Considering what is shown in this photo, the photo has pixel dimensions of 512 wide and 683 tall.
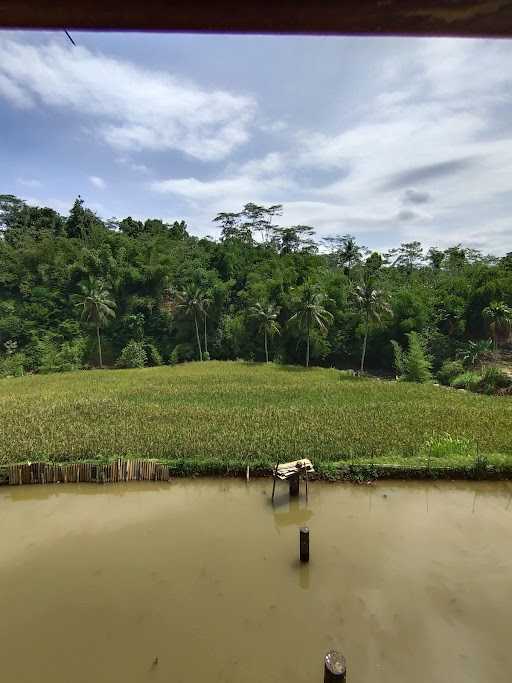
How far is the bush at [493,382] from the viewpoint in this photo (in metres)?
Answer: 23.5

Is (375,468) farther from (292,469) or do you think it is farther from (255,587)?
(255,587)

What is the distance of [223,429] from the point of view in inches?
631

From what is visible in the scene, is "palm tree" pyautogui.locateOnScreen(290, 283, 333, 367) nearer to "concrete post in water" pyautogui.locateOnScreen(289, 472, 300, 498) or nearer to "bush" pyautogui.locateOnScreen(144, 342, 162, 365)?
"bush" pyautogui.locateOnScreen(144, 342, 162, 365)

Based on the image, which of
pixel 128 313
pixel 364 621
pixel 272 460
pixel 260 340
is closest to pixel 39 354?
pixel 128 313

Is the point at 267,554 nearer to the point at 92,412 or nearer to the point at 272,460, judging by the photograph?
the point at 272,460

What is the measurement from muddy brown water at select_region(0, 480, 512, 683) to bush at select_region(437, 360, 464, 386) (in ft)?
53.3

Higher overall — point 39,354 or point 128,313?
point 128,313

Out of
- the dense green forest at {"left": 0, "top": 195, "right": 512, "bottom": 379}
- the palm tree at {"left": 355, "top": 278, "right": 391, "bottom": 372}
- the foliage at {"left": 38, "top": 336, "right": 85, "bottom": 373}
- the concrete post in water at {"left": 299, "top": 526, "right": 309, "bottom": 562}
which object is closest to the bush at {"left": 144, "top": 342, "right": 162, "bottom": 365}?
the dense green forest at {"left": 0, "top": 195, "right": 512, "bottom": 379}

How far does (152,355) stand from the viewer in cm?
3591

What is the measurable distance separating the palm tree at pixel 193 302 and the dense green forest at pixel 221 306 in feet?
0.54

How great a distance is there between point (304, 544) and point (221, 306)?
30.9 m

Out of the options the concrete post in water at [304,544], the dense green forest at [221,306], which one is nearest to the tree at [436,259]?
the dense green forest at [221,306]

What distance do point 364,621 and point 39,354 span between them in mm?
33775

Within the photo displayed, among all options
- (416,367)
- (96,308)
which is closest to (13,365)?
(96,308)
